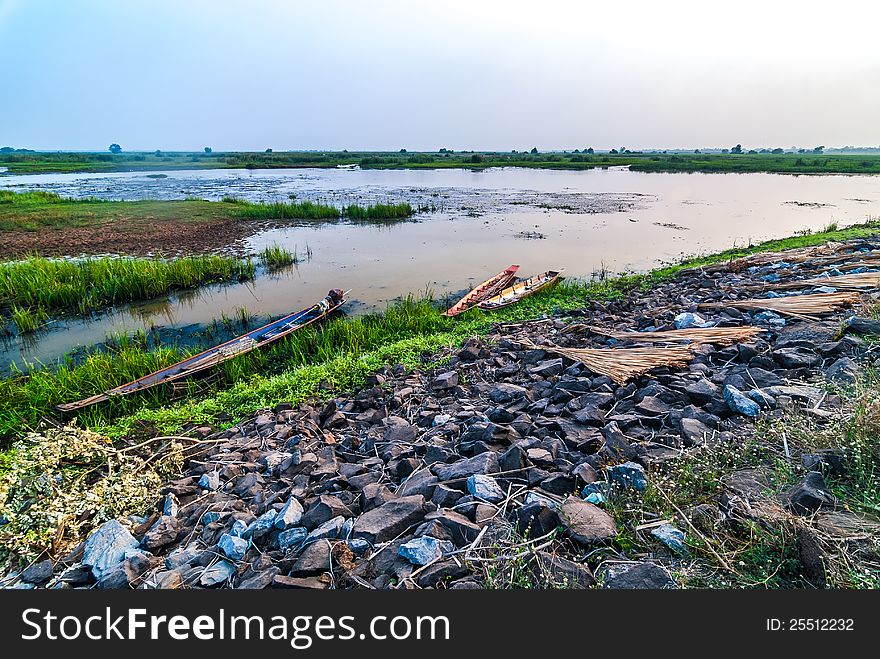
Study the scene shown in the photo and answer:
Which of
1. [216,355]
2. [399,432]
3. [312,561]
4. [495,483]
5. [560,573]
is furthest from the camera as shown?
[216,355]

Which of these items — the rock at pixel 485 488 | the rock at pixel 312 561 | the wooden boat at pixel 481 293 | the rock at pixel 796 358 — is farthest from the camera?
the wooden boat at pixel 481 293

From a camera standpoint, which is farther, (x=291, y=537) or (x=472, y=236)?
(x=472, y=236)

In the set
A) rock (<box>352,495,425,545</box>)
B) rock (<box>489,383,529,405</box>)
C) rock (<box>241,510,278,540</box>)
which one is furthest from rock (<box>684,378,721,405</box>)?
rock (<box>241,510,278,540</box>)

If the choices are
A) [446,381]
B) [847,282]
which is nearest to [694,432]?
[446,381]

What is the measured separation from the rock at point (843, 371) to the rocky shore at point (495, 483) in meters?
0.02

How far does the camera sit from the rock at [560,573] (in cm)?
232

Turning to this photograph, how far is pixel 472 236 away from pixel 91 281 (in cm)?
1521

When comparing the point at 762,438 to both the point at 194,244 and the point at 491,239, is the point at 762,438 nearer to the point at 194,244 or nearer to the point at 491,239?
the point at 491,239

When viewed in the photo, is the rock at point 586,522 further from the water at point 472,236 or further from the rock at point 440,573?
the water at point 472,236

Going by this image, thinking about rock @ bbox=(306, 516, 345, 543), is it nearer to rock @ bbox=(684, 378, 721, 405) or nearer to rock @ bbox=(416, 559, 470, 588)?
rock @ bbox=(416, 559, 470, 588)

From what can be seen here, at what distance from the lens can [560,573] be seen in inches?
94.2

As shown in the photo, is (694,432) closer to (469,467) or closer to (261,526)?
(469,467)

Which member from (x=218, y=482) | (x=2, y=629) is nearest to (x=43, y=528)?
(x=218, y=482)

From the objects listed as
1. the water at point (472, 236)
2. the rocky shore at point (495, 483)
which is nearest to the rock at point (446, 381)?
the rocky shore at point (495, 483)
